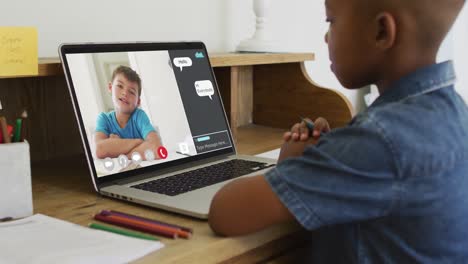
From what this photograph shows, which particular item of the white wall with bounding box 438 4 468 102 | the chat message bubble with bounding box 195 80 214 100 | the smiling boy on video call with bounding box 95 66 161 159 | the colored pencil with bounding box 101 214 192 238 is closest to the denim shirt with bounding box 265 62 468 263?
the colored pencil with bounding box 101 214 192 238

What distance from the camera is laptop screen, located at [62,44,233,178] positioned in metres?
0.90

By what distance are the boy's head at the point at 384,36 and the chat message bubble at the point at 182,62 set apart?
16.2 inches

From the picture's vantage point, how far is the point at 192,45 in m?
1.13

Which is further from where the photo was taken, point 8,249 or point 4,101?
point 4,101

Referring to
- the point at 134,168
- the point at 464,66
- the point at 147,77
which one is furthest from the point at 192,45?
the point at 464,66

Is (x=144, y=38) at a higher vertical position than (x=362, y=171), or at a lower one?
higher

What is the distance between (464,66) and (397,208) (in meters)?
2.27

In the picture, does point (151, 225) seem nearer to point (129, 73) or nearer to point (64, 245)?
point (64, 245)

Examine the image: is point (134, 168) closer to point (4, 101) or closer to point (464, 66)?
point (4, 101)

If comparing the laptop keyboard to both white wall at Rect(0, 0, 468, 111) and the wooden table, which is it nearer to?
the wooden table

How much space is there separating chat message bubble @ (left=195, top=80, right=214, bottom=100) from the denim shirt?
0.48m

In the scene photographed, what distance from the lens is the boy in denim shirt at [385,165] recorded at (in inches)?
24.2

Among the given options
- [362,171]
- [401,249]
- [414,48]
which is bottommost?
[401,249]

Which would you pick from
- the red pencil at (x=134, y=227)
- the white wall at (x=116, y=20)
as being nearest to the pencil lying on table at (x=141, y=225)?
the red pencil at (x=134, y=227)
